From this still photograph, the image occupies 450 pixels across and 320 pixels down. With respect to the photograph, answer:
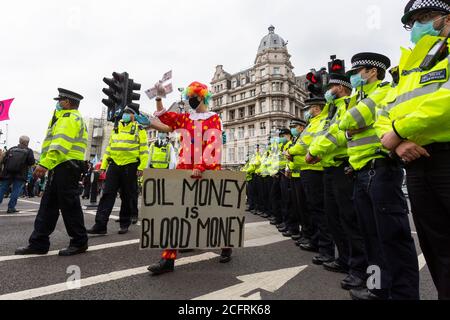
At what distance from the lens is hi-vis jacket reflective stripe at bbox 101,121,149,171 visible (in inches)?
200

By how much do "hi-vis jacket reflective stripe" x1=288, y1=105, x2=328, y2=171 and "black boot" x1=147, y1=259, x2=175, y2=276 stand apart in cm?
236

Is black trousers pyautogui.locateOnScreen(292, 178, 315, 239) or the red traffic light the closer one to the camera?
black trousers pyautogui.locateOnScreen(292, 178, 315, 239)

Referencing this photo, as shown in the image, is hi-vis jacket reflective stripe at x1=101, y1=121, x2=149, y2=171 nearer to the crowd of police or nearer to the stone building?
the crowd of police

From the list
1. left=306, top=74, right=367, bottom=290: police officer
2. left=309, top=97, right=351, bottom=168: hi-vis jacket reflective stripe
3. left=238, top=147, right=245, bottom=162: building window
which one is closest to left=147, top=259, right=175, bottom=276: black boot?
left=306, top=74, right=367, bottom=290: police officer

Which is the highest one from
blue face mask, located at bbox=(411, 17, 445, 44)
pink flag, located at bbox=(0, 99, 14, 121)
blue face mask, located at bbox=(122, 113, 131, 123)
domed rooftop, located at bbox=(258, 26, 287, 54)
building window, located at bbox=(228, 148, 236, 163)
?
domed rooftop, located at bbox=(258, 26, 287, 54)

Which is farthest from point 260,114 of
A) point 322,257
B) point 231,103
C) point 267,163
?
point 322,257

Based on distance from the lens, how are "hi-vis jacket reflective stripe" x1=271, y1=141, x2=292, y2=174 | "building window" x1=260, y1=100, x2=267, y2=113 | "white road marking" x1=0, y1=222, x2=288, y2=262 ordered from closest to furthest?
"white road marking" x1=0, y1=222, x2=288, y2=262
"hi-vis jacket reflective stripe" x1=271, y1=141, x2=292, y2=174
"building window" x1=260, y1=100, x2=267, y2=113

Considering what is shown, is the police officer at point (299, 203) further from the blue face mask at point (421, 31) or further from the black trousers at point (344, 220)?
the blue face mask at point (421, 31)

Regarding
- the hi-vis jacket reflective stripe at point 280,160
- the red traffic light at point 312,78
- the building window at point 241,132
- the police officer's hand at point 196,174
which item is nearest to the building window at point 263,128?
the building window at point 241,132

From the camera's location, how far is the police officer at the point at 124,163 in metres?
4.93

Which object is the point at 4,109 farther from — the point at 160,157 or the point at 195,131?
the point at 195,131

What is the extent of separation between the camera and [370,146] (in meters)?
2.44

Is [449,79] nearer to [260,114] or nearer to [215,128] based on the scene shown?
[215,128]

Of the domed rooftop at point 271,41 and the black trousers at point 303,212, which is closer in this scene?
the black trousers at point 303,212
